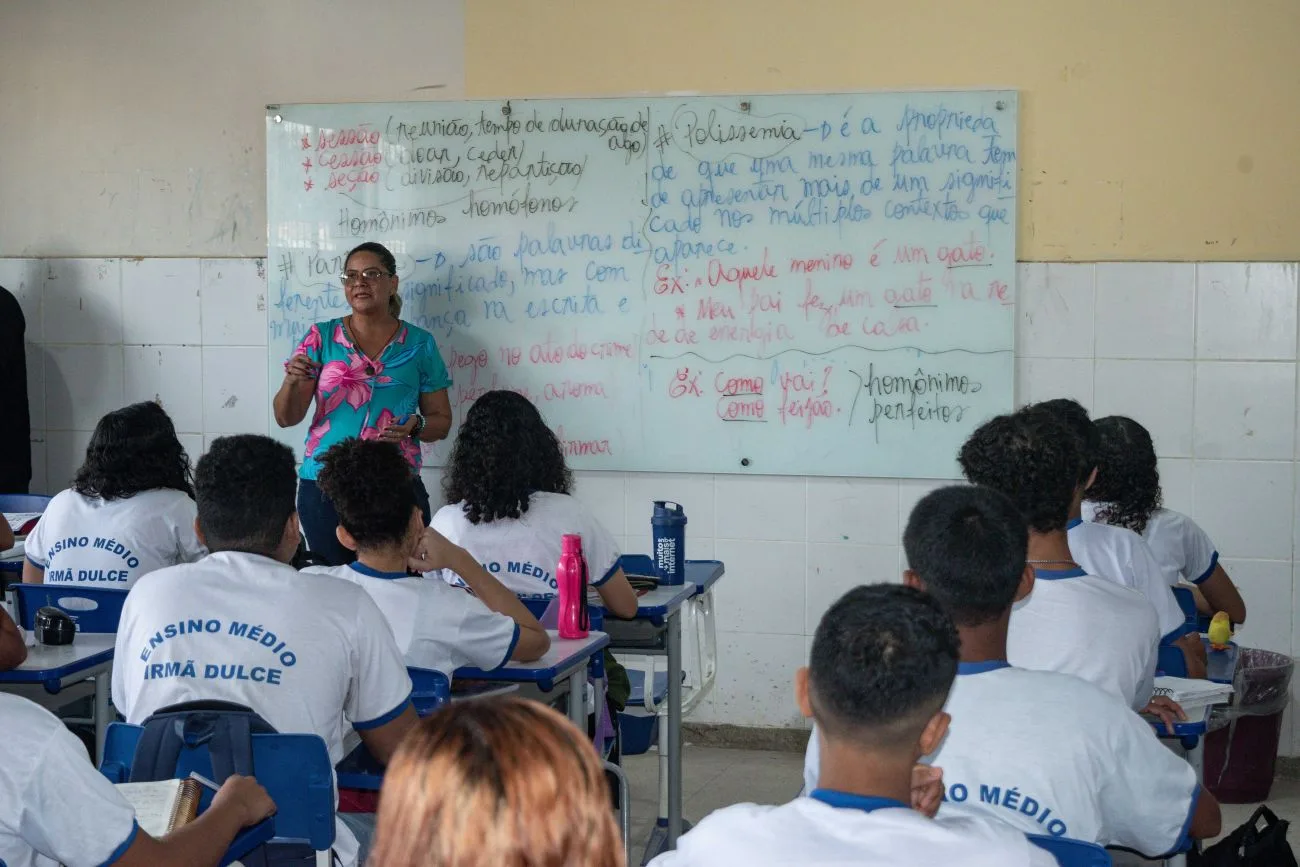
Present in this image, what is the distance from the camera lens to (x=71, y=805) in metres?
1.68

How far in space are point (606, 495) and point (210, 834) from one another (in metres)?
3.35

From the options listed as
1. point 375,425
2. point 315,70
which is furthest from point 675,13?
point 375,425

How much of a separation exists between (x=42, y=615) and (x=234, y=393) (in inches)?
101

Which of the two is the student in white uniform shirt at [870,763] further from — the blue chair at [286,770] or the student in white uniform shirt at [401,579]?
the student in white uniform shirt at [401,579]

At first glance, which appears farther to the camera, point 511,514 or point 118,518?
point 118,518

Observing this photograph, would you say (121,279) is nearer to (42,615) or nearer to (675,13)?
(675,13)

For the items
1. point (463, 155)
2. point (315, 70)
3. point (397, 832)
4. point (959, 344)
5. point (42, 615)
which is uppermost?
point (315, 70)

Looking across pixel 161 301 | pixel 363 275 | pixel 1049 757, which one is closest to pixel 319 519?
pixel 363 275

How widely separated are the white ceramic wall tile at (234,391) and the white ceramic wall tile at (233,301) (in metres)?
0.05

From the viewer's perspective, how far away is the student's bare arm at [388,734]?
2.40 meters

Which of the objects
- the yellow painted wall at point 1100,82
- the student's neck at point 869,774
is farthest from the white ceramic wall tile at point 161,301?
the student's neck at point 869,774

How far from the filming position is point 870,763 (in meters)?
1.49

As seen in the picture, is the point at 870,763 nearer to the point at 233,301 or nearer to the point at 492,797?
the point at 492,797

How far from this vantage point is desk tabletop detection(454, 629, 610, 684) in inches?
109
